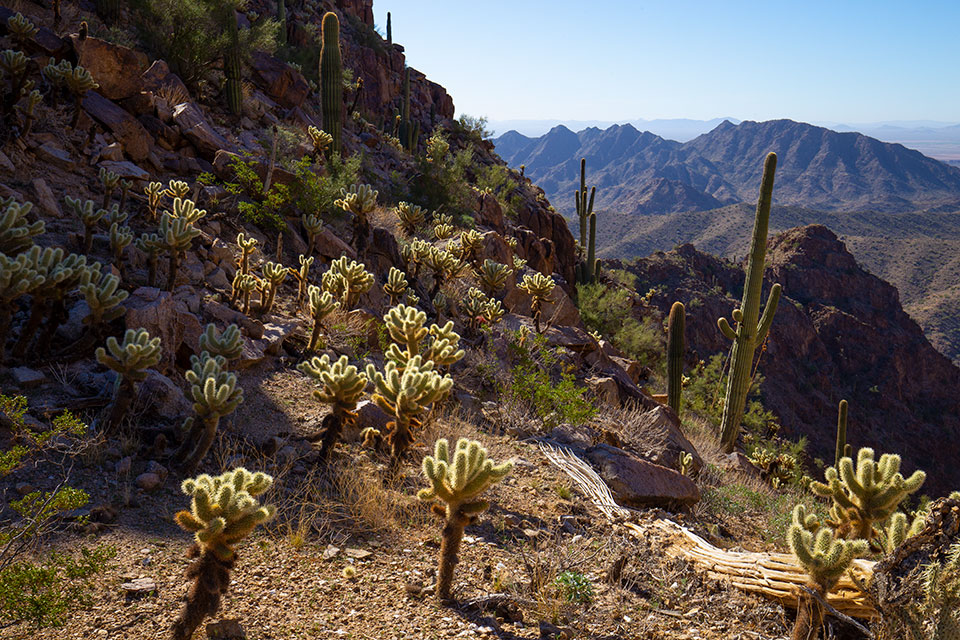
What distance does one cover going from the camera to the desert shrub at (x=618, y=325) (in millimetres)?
21391

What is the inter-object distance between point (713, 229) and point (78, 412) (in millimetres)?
91022

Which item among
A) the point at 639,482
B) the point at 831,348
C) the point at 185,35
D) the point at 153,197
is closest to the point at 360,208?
the point at 153,197

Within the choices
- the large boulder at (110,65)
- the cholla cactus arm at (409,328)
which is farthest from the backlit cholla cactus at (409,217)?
the cholla cactus arm at (409,328)

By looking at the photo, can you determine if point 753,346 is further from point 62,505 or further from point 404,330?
point 62,505

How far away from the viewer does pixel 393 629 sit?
3244 mm

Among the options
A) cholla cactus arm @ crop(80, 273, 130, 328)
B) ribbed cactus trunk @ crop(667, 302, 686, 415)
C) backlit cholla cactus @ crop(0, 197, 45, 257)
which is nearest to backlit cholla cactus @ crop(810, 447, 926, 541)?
cholla cactus arm @ crop(80, 273, 130, 328)

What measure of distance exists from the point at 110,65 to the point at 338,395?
8772mm

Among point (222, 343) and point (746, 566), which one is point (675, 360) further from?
point (222, 343)

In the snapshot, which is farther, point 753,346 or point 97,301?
point 753,346

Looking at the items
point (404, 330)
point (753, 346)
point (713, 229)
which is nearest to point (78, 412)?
point (404, 330)

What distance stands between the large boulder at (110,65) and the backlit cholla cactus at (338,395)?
813cm

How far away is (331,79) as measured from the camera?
619 inches

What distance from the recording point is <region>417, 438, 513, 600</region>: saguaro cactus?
11.6ft

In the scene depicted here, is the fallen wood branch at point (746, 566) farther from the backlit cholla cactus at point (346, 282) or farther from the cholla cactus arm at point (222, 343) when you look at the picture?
the backlit cholla cactus at point (346, 282)
